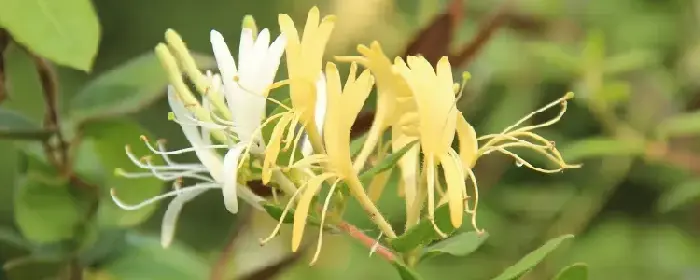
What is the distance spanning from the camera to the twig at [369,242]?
1.12ft

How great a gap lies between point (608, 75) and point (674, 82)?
4.8 inches

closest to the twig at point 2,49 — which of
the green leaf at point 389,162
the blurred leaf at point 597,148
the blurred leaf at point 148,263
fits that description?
the blurred leaf at point 148,263

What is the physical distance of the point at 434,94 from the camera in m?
0.33

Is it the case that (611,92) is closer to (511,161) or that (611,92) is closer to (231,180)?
(511,161)

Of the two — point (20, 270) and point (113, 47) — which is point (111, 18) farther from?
point (20, 270)

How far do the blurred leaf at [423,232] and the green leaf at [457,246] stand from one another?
15 millimetres

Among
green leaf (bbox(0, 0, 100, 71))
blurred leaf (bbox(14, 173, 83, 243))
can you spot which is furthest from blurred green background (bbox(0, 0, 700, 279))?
green leaf (bbox(0, 0, 100, 71))

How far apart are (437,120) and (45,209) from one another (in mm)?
267

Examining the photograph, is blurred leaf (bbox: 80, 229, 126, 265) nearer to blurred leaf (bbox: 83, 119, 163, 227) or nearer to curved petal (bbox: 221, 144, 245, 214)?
blurred leaf (bbox: 83, 119, 163, 227)

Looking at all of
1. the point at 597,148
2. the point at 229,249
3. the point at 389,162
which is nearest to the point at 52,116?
the point at 229,249

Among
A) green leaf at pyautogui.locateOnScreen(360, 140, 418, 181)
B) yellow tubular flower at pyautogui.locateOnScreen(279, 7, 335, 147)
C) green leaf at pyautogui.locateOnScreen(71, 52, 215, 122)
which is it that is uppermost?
yellow tubular flower at pyautogui.locateOnScreen(279, 7, 335, 147)

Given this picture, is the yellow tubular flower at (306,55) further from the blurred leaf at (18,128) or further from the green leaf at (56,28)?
the blurred leaf at (18,128)

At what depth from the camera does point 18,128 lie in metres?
0.47

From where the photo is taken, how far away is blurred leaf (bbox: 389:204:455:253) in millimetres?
323
